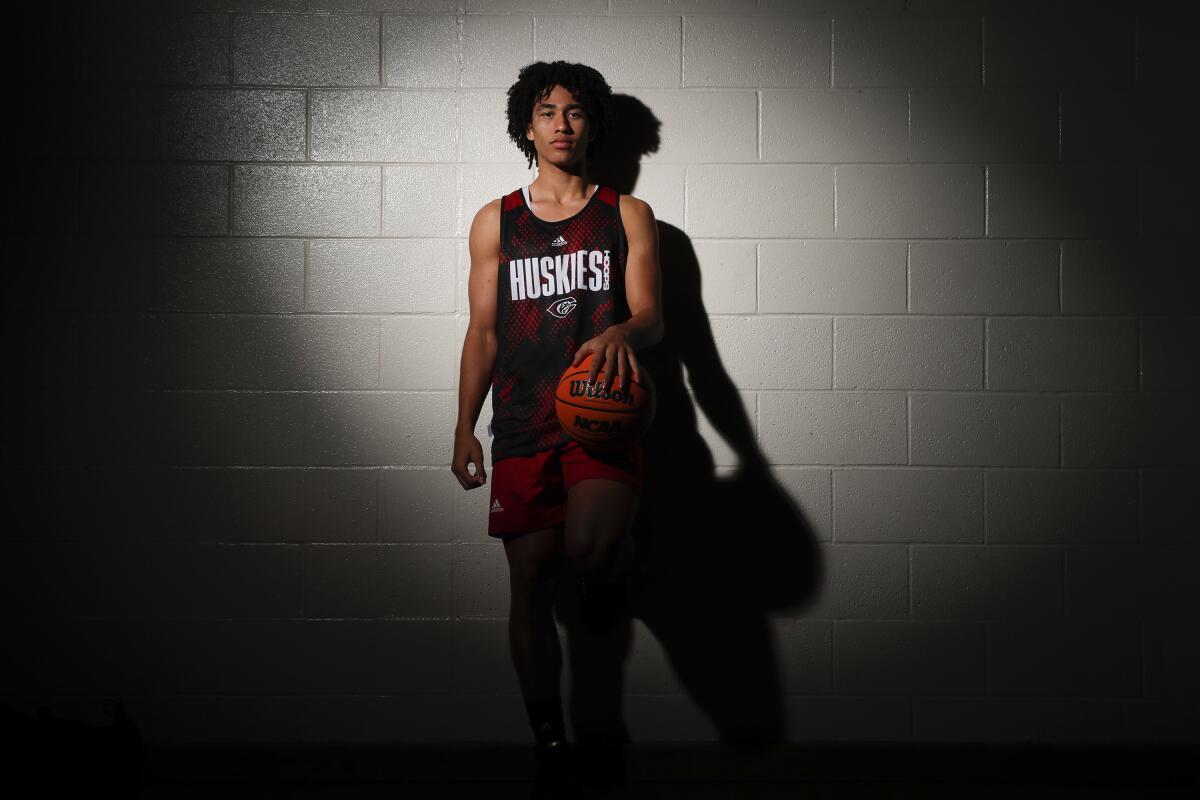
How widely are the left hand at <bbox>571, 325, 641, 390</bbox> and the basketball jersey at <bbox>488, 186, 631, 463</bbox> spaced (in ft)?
0.83

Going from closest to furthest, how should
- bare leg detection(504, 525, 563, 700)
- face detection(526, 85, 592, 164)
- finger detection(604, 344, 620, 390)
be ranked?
finger detection(604, 344, 620, 390) → bare leg detection(504, 525, 563, 700) → face detection(526, 85, 592, 164)

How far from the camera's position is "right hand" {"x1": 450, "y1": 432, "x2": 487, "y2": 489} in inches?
95.5

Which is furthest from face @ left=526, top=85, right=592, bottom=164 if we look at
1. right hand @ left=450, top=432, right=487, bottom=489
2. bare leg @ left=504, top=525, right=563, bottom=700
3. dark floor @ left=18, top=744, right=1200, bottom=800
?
dark floor @ left=18, top=744, right=1200, bottom=800

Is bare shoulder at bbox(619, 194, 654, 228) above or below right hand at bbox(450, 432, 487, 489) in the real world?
above

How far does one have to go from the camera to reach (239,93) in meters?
2.70

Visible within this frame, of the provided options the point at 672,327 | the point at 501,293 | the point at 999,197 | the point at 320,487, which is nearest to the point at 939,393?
the point at 999,197

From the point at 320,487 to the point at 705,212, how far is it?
1.35m

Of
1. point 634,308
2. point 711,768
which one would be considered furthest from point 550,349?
point 711,768

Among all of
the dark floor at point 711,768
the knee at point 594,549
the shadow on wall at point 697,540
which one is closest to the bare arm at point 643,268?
the shadow on wall at point 697,540

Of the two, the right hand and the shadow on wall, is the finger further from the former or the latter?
the shadow on wall

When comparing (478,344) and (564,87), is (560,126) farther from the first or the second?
(478,344)

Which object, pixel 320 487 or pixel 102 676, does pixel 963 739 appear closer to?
pixel 320 487

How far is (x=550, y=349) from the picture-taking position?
2.40m

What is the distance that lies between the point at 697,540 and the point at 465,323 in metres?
0.91
